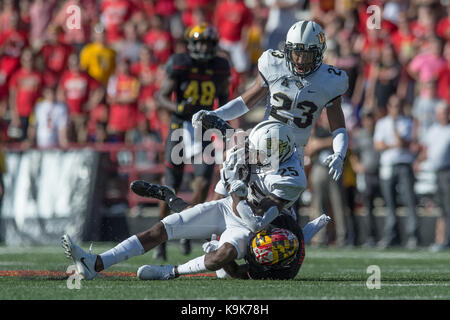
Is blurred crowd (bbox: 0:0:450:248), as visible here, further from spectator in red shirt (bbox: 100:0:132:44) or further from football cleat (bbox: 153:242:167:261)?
football cleat (bbox: 153:242:167:261)

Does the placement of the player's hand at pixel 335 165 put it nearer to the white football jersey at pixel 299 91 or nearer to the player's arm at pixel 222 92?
the white football jersey at pixel 299 91

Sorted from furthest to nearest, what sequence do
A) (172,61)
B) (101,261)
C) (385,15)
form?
(385,15)
(172,61)
(101,261)

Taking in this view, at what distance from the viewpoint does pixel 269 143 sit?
6.29 metres

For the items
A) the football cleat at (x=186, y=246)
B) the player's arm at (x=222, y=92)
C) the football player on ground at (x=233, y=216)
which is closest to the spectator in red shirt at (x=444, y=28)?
the player's arm at (x=222, y=92)

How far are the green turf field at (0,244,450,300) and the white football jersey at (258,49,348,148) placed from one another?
1191mm

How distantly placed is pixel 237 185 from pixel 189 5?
929 cm

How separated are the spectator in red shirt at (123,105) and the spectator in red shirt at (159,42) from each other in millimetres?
638

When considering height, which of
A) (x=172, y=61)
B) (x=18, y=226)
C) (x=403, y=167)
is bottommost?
(x=18, y=226)

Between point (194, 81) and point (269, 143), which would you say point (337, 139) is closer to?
point (269, 143)

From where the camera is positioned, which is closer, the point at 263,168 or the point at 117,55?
the point at 263,168

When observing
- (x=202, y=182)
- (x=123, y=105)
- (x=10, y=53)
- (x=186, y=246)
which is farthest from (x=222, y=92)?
(x=10, y=53)

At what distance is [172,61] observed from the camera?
9.27m

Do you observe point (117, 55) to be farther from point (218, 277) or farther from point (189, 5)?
point (218, 277)

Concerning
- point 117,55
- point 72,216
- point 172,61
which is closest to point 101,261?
point 172,61
